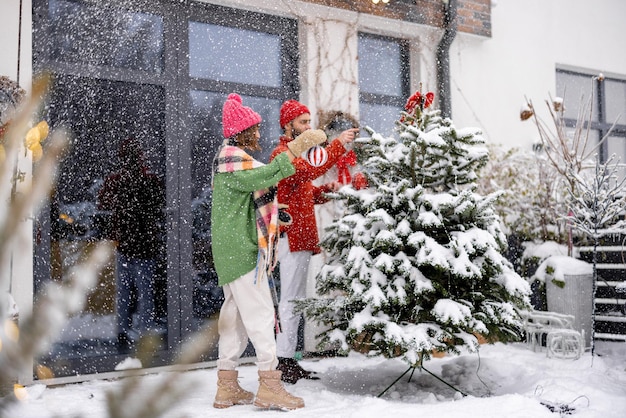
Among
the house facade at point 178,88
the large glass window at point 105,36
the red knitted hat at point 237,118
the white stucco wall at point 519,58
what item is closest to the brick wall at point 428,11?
the house facade at point 178,88

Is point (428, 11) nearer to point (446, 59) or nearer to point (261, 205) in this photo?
point (446, 59)

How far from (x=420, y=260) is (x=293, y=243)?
90 centimetres

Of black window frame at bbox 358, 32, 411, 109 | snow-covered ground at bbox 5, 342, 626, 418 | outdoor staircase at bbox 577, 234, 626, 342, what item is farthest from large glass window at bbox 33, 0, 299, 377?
outdoor staircase at bbox 577, 234, 626, 342

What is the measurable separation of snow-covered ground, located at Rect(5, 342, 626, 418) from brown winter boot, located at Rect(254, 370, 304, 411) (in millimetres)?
63

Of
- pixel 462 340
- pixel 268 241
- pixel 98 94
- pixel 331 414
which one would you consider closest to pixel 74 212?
pixel 98 94

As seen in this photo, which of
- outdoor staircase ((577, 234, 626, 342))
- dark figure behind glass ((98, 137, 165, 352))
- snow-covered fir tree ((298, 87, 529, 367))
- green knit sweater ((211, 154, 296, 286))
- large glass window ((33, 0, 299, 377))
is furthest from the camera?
outdoor staircase ((577, 234, 626, 342))

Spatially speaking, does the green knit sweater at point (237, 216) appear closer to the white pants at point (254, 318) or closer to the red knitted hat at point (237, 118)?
the white pants at point (254, 318)

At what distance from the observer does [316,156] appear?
366 centimetres

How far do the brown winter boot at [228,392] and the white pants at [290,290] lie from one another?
555mm

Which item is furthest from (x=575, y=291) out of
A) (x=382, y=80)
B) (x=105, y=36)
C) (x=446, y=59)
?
(x=105, y=36)

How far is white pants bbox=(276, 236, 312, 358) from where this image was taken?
3.93 metres

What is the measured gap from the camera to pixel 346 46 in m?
5.69

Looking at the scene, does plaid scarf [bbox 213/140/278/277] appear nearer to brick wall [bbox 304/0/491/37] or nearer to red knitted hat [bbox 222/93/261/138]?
red knitted hat [bbox 222/93/261/138]

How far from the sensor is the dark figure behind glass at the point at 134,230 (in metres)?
4.87
